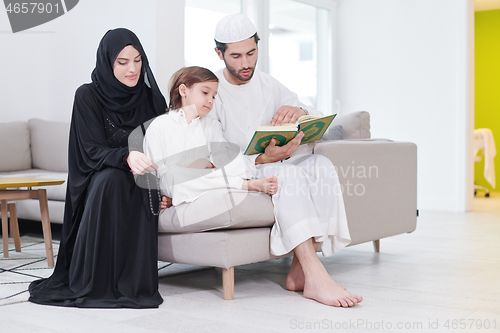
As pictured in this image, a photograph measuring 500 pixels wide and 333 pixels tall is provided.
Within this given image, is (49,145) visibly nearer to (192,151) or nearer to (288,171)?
(192,151)

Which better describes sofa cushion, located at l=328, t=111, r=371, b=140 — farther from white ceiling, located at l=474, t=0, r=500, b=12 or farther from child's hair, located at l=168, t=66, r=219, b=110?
white ceiling, located at l=474, t=0, r=500, b=12

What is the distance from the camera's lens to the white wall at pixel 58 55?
380 centimetres

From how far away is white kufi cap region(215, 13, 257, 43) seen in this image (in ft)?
7.66

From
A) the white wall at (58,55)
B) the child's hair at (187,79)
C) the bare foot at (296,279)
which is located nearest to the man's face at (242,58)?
the child's hair at (187,79)

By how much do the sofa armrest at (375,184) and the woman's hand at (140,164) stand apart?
82cm

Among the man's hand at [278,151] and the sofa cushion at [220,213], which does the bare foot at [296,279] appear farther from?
the man's hand at [278,151]

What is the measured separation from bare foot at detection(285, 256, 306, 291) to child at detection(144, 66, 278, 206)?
326mm

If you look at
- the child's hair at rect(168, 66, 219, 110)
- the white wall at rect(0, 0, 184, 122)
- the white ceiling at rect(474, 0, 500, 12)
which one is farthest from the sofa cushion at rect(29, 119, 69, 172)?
the white ceiling at rect(474, 0, 500, 12)

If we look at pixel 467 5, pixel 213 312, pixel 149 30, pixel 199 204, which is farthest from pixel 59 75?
pixel 467 5

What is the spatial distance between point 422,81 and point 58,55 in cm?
349

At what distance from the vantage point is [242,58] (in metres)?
2.39

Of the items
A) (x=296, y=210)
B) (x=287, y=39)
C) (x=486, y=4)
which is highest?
(x=486, y=4)

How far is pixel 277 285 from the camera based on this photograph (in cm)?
229

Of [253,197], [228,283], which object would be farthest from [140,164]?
[228,283]
